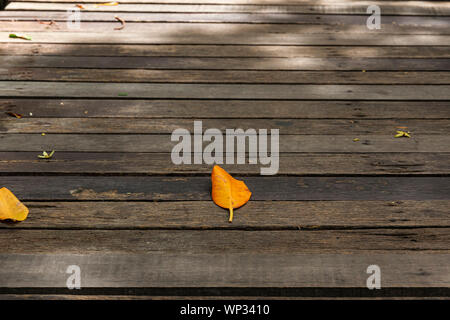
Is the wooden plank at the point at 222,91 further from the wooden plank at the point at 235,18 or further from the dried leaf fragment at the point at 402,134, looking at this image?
the wooden plank at the point at 235,18

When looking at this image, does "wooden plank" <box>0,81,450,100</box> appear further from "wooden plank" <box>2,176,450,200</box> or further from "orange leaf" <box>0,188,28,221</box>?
"orange leaf" <box>0,188,28,221</box>

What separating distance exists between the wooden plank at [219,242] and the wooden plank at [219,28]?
198 centimetres

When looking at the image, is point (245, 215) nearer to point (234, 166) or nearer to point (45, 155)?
point (234, 166)

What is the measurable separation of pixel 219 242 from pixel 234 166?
1.41 feet

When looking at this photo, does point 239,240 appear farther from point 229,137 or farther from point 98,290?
point 229,137

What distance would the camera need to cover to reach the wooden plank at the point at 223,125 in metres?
2.14

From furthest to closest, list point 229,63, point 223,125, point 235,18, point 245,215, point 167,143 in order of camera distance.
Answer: point 235,18, point 229,63, point 223,125, point 167,143, point 245,215

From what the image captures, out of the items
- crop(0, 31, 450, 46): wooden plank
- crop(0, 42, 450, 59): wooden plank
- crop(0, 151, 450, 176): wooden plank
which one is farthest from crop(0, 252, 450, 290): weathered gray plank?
crop(0, 31, 450, 46): wooden plank

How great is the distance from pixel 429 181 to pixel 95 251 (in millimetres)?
1267

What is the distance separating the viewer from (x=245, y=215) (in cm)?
165

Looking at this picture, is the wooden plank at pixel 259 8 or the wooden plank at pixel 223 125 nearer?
the wooden plank at pixel 223 125

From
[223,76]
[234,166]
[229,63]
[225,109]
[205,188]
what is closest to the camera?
[205,188]

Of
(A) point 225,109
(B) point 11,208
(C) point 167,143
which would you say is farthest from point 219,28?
(B) point 11,208

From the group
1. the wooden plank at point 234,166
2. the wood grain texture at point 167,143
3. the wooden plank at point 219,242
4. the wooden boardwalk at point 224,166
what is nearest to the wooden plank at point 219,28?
the wooden boardwalk at point 224,166
